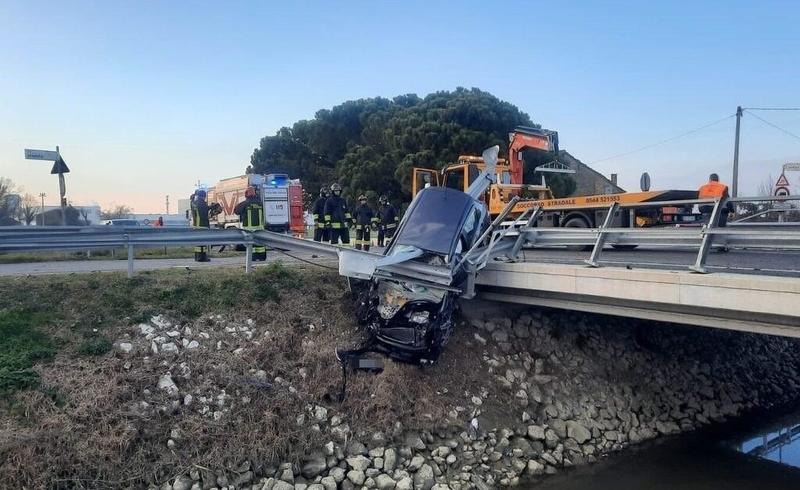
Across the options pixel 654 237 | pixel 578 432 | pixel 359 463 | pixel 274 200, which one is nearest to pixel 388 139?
pixel 274 200

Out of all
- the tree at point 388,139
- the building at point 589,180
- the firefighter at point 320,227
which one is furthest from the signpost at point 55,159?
the building at point 589,180

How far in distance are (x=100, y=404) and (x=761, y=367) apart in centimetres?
1237

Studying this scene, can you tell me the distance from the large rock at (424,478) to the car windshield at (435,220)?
2927 millimetres

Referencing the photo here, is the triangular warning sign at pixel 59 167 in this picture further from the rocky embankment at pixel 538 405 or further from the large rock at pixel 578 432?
the large rock at pixel 578 432

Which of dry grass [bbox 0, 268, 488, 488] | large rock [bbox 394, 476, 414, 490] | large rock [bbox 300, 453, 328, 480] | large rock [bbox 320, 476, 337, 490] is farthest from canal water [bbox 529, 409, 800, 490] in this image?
large rock [bbox 300, 453, 328, 480]

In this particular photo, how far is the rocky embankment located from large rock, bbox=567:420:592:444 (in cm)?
2

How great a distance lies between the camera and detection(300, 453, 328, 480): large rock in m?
7.38

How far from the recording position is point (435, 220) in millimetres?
9414

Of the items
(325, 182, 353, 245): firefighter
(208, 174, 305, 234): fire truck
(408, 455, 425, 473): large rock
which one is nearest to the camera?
(408, 455, 425, 473): large rock

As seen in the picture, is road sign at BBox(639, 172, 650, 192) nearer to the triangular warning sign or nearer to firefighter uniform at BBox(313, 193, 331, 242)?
firefighter uniform at BBox(313, 193, 331, 242)

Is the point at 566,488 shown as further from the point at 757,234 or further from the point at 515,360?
the point at 757,234

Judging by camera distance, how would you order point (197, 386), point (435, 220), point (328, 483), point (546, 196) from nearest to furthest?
point (328, 483)
point (197, 386)
point (435, 220)
point (546, 196)

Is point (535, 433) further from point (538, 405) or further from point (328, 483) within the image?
point (328, 483)

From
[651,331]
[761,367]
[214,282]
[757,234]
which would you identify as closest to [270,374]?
[214,282]
